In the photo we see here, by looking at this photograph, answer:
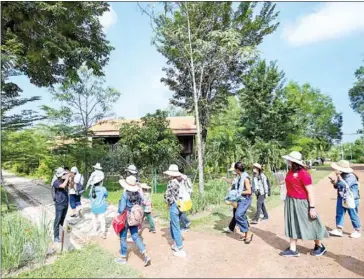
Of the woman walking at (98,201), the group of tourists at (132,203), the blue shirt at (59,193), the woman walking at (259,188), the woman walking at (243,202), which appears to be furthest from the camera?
the woman walking at (259,188)

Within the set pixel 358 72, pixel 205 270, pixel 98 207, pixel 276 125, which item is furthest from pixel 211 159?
pixel 358 72

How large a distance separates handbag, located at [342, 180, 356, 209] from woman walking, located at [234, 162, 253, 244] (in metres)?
2.19

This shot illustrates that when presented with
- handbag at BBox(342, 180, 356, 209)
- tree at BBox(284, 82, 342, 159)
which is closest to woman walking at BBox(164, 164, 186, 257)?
handbag at BBox(342, 180, 356, 209)

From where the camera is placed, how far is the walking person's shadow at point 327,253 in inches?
184

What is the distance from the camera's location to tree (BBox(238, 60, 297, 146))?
2295 centimetres

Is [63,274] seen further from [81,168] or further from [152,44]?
[81,168]

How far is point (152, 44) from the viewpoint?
1138 centimetres

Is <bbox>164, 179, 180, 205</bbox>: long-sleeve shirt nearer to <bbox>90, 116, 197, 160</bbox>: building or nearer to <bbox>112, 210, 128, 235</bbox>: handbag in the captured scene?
<bbox>112, 210, 128, 235</bbox>: handbag

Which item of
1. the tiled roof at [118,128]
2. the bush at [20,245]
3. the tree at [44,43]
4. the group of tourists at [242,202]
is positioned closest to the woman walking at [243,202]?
the group of tourists at [242,202]

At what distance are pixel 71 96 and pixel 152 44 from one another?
37.2 ft

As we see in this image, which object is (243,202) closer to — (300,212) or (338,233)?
(300,212)

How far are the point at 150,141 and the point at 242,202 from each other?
8.06 m

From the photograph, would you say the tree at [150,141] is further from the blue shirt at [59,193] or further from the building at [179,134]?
the building at [179,134]

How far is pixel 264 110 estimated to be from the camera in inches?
906
